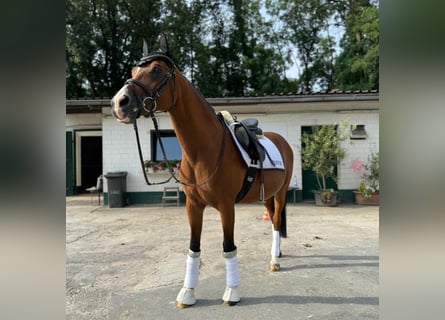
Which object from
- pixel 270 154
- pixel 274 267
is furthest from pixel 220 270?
pixel 270 154

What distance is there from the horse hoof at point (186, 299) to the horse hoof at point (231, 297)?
0.90 feet

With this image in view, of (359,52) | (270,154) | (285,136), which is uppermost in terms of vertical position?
(359,52)

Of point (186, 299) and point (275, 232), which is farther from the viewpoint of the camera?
point (275, 232)

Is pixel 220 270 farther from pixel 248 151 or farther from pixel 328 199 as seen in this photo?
pixel 328 199

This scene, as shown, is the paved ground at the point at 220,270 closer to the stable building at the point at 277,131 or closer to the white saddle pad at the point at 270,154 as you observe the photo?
the white saddle pad at the point at 270,154

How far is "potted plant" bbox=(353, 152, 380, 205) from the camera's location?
7418 millimetres

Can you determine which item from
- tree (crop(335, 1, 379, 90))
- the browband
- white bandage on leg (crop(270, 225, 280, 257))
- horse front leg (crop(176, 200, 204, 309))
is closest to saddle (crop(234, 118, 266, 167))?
horse front leg (crop(176, 200, 204, 309))

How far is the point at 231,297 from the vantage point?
2438 mm

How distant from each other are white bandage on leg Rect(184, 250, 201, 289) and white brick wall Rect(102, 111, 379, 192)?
5.56 m

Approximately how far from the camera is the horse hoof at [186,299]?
95.2 inches

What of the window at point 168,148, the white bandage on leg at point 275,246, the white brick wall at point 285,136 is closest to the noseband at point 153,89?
the white bandage on leg at point 275,246

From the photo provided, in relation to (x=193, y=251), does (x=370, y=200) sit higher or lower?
lower

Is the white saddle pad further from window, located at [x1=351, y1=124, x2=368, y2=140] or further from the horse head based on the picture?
window, located at [x1=351, y1=124, x2=368, y2=140]

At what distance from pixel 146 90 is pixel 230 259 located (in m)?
1.56
